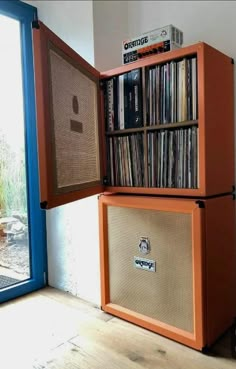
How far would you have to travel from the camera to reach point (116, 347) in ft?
4.88

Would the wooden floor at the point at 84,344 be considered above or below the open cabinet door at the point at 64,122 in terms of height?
below

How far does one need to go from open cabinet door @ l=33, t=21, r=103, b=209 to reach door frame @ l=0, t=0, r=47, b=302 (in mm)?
707

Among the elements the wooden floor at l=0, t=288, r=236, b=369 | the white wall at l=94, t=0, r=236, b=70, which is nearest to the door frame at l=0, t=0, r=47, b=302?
the wooden floor at l=0, t=288, r=236, b=369

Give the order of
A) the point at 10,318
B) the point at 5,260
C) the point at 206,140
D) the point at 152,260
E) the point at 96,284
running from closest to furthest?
the point at 206,140
the point at 152,260
the point at 10,318
the point at 96,284
the point at 5,260

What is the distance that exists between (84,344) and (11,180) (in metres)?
1.16

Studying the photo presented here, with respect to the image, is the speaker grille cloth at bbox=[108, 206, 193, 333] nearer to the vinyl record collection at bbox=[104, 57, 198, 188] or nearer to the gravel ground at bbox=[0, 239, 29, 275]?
the vinyl record collection at bbox=[104, 57, 198, 188]

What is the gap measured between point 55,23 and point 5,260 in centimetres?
164

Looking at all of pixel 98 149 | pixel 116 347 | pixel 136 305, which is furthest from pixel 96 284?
pixel 98 149

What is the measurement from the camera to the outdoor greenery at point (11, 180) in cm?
206

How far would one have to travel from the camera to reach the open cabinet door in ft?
3.85

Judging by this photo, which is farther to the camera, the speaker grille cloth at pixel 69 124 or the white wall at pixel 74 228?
the white wall at pixel 74 228

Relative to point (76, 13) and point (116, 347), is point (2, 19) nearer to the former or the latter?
point (76, 13)

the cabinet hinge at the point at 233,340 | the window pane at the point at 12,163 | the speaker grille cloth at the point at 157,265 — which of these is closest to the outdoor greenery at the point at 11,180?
the window pane at the point at 12,163

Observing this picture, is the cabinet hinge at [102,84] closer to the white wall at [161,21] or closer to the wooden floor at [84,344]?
the white wall at [161,21]
